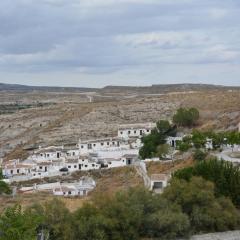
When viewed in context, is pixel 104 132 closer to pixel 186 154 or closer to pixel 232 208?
pixel 186 154

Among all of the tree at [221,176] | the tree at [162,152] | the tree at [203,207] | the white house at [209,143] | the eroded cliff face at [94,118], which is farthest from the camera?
the eroded cliff face at [94,118]

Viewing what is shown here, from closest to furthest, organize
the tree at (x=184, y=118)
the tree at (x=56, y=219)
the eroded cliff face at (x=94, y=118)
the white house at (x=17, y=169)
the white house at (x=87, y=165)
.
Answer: the tree at (x=56, y=219)
the white house at (x=87, y=165)
the white house at (x=17, y=169)
the tree at (x=184, y=118)
the eroded cliff face at (x=94, y=118)

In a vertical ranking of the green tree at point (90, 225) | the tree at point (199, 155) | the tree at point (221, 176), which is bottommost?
the tree at point (199, 155)

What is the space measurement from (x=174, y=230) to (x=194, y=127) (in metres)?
53.6

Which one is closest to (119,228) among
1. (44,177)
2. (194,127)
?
(44,177)

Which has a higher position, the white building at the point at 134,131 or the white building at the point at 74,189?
the white building at the point at 134,131

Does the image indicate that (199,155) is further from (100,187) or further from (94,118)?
(94,118)

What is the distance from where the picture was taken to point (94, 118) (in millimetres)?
107438

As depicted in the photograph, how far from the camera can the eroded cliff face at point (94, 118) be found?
9275 cm

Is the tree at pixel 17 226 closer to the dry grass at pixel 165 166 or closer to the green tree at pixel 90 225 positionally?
the green tree at pixel 90 225

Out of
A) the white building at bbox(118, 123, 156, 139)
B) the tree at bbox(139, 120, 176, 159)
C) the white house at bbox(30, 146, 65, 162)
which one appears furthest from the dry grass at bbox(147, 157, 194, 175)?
the white building at bbox(118, 123, 156, 139)

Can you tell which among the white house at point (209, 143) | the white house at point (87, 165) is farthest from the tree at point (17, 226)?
the white house at point (87, 165)

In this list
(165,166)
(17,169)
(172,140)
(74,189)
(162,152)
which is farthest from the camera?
(172,140)

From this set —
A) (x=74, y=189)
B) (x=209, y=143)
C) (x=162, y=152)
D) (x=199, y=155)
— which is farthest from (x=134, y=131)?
(x=74, y=189)
